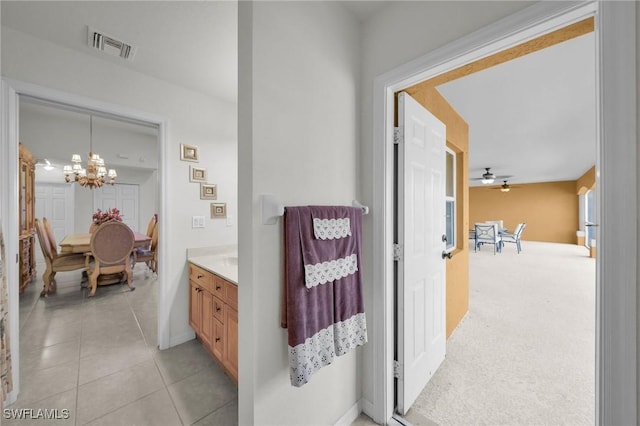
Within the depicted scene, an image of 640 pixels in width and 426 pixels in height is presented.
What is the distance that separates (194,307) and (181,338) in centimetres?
37

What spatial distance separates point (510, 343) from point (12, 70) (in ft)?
15.0

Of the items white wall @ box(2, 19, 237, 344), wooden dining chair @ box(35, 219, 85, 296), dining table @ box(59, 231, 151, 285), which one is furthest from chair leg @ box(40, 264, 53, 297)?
white wall @ box(2, 19, 237, 344)

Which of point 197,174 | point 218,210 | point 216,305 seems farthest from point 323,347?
point 197,174

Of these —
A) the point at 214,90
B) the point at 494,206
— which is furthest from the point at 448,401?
the point at 494,206

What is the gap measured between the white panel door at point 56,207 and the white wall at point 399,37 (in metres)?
6.67

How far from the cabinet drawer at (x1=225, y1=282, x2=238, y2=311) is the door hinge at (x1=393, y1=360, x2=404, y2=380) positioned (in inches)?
43.0

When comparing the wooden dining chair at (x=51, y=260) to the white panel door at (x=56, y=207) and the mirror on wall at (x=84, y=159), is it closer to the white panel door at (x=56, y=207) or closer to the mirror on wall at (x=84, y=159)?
A: the mirror on wall at (x=84, y=159)

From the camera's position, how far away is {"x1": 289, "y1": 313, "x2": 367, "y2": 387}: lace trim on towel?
109 cm

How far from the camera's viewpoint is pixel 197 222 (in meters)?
2.49

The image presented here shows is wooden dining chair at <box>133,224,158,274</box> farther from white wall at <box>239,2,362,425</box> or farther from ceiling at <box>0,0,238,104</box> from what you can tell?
white wall at <box>239,2,362,425</box>

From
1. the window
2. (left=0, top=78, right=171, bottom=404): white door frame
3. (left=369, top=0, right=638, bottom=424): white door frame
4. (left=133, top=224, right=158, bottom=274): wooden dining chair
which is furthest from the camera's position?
(left=133, top=224, right=158, bottom=274): wooden dining chair

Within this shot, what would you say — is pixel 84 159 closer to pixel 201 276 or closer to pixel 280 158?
pixel 201 276

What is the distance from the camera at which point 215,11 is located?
1.51 m

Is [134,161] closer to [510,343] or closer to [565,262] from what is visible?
[510,343]
